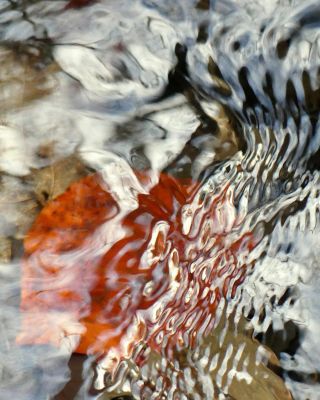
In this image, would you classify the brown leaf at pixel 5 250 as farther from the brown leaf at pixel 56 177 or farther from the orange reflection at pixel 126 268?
the brown leaf at pixel 56 177

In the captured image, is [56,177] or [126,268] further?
[56,177]

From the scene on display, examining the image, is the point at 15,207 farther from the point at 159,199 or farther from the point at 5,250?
the point at 159,199

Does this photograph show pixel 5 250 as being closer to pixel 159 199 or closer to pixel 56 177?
pixel 56 177

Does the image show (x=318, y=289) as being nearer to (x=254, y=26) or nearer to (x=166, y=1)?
(x=254, y=26)

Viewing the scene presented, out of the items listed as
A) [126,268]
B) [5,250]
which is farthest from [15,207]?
[126,268]

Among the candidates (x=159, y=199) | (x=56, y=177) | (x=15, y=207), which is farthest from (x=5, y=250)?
(x=159, y=199)

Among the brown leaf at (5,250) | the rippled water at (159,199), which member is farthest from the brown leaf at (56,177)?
the brown leaf at (5,250)

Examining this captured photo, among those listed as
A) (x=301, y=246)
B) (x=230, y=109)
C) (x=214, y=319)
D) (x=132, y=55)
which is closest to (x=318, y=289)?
(x=301, y=246)

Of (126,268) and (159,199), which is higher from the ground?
(159,199)

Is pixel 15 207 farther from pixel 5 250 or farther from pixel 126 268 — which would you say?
pixel 126 268
